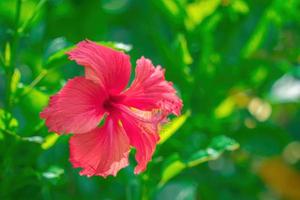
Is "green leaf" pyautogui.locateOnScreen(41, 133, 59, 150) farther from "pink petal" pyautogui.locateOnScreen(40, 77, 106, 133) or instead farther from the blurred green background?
"pink petal" pyautogui.locateOnScreen(40, 77, 106, 133)

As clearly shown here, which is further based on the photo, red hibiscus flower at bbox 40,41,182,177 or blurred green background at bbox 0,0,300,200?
blurred green background at bbox 0,0,300,200

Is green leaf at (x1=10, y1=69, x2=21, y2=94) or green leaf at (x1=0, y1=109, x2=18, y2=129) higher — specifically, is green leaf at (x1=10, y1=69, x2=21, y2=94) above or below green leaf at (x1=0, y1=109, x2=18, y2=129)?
above

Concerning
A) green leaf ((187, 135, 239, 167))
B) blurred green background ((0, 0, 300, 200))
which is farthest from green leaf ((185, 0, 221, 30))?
green leaf ((187, 135, 239, 167))

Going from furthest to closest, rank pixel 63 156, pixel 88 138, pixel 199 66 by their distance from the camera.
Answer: pixel 199 66 < pixel 63 156 < pixel 88 138

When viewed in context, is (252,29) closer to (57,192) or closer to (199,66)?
(199,66)

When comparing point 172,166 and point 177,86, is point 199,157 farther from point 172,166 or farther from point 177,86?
point 177,86

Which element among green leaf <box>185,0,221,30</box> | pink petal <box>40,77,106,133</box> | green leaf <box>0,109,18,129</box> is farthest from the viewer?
green leaf <box>185,0,221,30</box>

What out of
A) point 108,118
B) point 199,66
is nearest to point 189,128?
point 199,66

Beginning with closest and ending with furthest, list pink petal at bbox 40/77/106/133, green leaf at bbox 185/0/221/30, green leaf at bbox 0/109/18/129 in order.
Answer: pink petal at bbox 40/77/106/133
green leaf at bbox 0/109/18/129
green leaf at bbox 185/0/221/30
